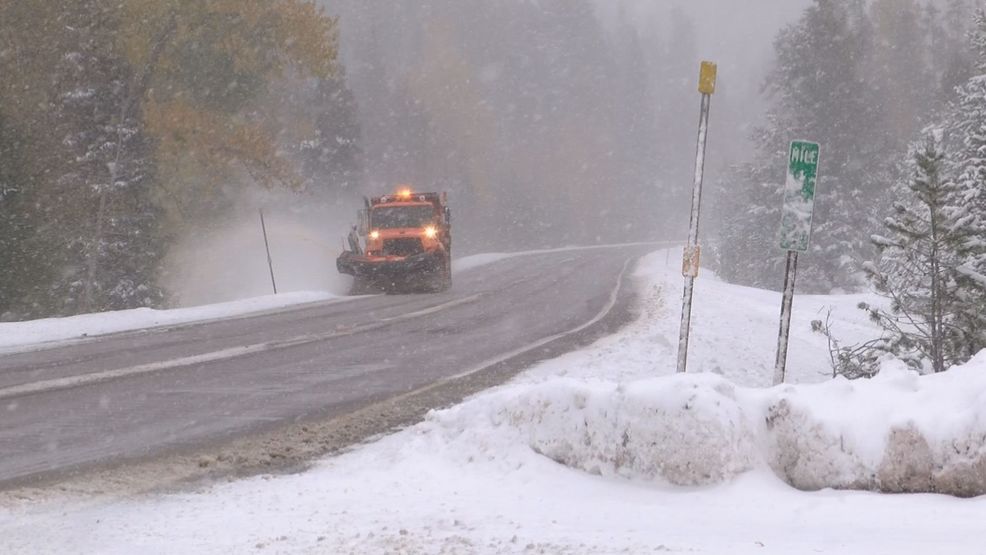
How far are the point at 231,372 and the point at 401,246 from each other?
12.6 meters

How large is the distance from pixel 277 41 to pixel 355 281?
7.11m

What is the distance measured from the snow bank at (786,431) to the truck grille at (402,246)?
54.0 feet

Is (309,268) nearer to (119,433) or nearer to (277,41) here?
(277,41)

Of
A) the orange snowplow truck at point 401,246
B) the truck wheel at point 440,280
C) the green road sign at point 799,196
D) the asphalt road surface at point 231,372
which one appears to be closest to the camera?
the asphalt road surface at point 231,372

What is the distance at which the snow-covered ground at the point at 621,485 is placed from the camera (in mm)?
3988

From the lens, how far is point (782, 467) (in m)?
4.82

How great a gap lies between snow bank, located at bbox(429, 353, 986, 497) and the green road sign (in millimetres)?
1550

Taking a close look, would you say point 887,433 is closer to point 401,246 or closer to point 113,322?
point 113,322

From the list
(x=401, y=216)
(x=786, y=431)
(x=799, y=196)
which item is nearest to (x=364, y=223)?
(x=401, y=216)

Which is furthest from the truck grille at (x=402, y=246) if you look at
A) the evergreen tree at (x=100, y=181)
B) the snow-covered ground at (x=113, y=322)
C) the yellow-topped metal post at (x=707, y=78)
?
the yellow-topped metal post at (x=707, y=78)

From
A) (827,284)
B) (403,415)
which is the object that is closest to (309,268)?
(827,284)

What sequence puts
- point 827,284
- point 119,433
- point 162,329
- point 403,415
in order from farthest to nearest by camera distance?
1. point 827,284
2. point 162,329
3. point 403,415
4. point 119,433

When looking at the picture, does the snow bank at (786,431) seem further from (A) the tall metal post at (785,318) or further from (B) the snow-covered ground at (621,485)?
(A) the tall metal post at (785,318)

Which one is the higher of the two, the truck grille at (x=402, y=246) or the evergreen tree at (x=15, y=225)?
the evergreen tree at (x=15, y=225)
